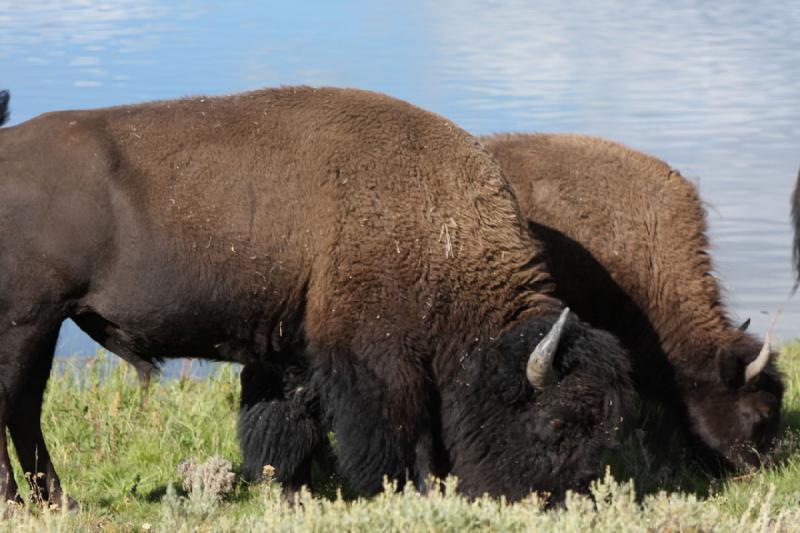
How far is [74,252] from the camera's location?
207 inches

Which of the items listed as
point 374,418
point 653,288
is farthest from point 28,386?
point 653,288

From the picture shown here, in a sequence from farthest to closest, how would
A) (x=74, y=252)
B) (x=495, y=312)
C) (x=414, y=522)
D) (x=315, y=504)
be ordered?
(x=495, y=312) → (x=74, y=252) → (x=315, y=504) → (x=414, y=522)

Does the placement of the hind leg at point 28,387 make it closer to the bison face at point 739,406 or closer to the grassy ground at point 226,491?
the grassy ground at point 226,491

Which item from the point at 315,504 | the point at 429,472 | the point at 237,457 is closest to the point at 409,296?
the point at 429,472

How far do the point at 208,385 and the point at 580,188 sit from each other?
2771mm

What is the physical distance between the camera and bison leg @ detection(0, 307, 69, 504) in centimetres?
Result: 536

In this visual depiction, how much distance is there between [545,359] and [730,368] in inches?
73.5

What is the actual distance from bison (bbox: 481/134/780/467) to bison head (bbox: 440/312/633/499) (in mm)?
1294

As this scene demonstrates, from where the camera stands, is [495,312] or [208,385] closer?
[495,312]

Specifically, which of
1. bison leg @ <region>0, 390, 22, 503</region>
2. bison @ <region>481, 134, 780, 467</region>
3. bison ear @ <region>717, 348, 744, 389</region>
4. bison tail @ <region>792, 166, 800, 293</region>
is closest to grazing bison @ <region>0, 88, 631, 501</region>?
bison leg @ <region>0, 390, 22, 503</region>

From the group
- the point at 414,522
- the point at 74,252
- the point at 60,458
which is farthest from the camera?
the point at 60,458

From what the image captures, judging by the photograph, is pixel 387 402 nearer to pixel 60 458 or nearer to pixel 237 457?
pixel 237 457

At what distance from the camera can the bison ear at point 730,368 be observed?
671 centimetres

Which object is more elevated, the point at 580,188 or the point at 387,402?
the point at 580,188
